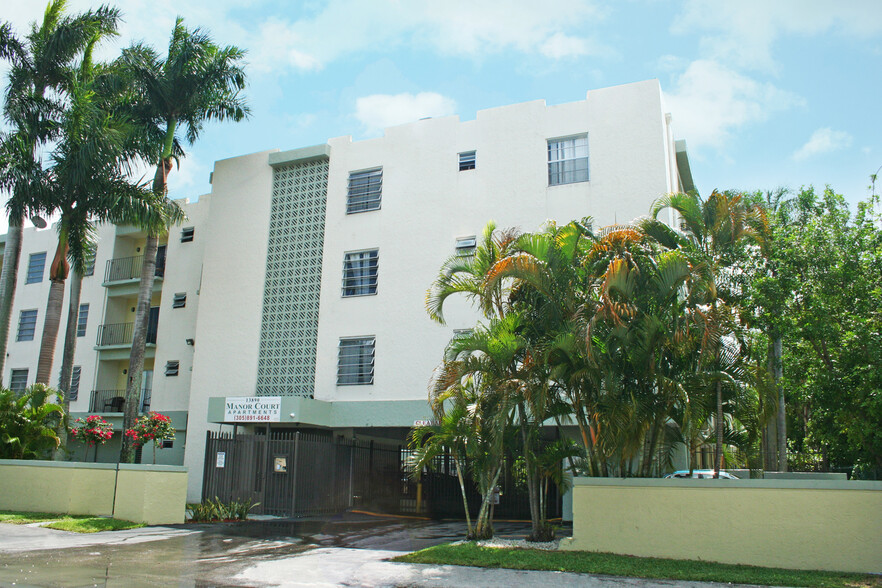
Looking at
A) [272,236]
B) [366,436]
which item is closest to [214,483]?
[366,436]

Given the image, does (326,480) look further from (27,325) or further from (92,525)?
(27,325)

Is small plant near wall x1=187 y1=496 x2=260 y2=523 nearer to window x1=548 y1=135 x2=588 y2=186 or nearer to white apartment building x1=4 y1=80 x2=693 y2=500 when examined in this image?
white apartment building x1=4 y1=80 x2=693 y2=500

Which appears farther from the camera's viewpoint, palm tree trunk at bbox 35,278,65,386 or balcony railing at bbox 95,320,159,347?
balcony railing at bbox 95,320,159,347

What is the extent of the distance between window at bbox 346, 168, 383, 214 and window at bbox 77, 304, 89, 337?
14474 mm

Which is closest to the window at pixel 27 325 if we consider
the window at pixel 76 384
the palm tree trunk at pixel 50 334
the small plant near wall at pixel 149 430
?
the window at pixel 76 384

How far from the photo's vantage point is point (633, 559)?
11.9 meters

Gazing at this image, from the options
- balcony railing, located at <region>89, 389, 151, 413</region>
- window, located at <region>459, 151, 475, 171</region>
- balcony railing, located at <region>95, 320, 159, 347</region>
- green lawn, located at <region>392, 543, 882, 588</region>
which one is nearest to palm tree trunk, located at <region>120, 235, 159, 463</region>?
balcony railing, located at <region>89, 389, 151, 413</region>

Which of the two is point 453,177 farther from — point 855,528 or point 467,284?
point 855,528

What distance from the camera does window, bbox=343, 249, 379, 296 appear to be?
23.2 m

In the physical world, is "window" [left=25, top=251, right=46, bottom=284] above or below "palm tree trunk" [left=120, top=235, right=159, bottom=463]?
above

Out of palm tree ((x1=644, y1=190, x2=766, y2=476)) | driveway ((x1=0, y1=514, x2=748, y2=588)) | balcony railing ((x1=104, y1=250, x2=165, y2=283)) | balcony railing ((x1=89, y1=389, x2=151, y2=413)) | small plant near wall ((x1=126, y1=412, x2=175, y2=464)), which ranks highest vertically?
balcony railing ((x1=104, y1=250, x2=165, y2=283))

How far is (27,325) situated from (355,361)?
19058 millimetres

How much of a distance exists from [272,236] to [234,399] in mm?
6060

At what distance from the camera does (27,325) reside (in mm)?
32875
